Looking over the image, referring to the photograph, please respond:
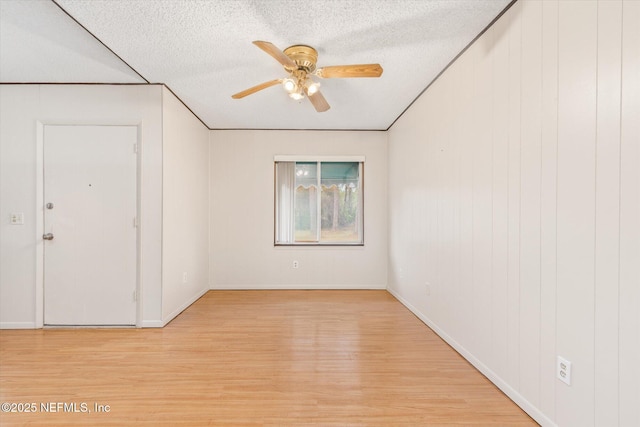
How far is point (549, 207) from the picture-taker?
1533mm

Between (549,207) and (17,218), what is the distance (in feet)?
14.8

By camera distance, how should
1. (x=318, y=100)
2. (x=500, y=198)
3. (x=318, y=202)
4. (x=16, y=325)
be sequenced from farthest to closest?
(x=318, y=202), (x=16, y=325), (x=318, y=100), (x=500, y=198)

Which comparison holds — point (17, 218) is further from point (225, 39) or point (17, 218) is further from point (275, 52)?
point (275, 52)

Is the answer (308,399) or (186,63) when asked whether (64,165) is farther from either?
(308,399)

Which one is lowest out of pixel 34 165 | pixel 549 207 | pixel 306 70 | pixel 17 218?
pixel 17 218

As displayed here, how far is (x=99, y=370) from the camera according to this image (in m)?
2.19

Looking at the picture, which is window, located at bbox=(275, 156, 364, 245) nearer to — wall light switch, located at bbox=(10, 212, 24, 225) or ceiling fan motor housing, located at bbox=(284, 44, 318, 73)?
ceiling fan motor housing, located at bbox=(284, 44, 318, 73)

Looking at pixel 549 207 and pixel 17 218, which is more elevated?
pixel 549 207

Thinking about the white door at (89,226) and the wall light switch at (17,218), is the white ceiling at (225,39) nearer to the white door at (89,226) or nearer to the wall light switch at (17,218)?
the white door at (89,226)

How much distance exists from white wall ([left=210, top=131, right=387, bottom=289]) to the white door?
1.62 metres

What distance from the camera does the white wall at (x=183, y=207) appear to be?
314cm

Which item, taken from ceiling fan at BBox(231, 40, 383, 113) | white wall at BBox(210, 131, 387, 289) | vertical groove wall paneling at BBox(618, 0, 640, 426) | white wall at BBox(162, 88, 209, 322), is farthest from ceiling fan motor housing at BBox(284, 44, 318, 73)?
white wall at BBox(210, 131, 387, 289)

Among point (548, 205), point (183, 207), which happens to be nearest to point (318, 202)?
point (183, 207)

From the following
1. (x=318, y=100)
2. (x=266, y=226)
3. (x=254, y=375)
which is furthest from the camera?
(x=266, y=226)
